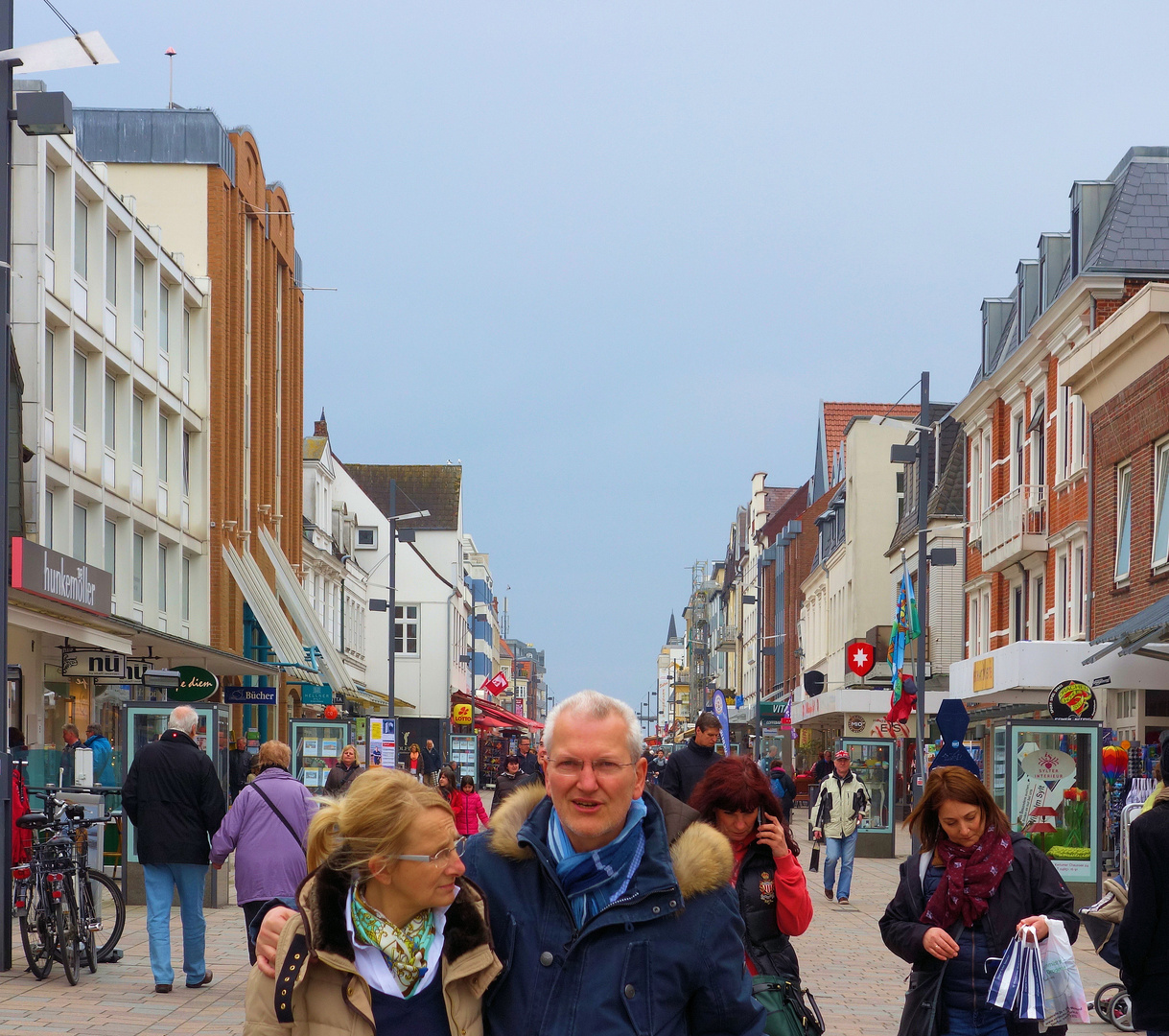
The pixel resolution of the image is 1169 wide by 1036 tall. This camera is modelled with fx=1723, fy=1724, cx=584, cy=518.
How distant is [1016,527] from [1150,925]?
89.1ft

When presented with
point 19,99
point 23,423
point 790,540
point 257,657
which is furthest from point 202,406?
point 790,540

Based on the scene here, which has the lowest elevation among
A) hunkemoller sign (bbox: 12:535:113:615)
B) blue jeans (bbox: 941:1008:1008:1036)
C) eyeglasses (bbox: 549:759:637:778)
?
blue jeans (bbox: 941:1008:1008:1036)

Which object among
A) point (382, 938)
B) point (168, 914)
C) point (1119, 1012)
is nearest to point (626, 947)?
point (382, 938)

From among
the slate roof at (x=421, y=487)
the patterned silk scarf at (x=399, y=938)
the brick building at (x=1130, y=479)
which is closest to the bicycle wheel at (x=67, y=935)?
the patterned silk scarf at (x=399, y=938)

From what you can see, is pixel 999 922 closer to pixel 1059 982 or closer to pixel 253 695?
pixel 1059 982

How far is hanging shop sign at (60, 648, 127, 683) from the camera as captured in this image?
27.3 m

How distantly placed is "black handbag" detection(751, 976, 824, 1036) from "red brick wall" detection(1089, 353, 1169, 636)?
61.0 feet

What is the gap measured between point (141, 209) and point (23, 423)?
46.2 feet

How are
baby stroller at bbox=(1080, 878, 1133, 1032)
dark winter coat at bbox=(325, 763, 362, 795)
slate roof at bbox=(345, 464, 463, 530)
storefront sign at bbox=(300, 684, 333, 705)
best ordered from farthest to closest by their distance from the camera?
slate roof at bbox=(345, 464, 463, 530)
storefront sign at bbox=(300, 684, 333, 705)
dark winter coat at bbox=(325, 763, 362, 795)
baby stroller at bbox=(1080, 878, 1133, 1032)

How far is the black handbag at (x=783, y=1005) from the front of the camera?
543cm

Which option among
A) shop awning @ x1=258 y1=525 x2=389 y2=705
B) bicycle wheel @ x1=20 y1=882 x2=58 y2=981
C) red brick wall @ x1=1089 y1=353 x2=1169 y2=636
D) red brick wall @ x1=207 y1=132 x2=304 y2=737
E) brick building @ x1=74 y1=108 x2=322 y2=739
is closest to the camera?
bicycle wheel @ x1=20 y1=882 x2=58 y2=981

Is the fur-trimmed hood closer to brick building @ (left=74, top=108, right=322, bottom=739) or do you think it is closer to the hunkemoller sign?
the hunkemoller sign

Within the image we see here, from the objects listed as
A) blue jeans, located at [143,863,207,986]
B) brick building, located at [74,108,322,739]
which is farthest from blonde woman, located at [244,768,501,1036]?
brick building, located at [74,108,322,739]

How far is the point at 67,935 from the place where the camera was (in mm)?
11617
